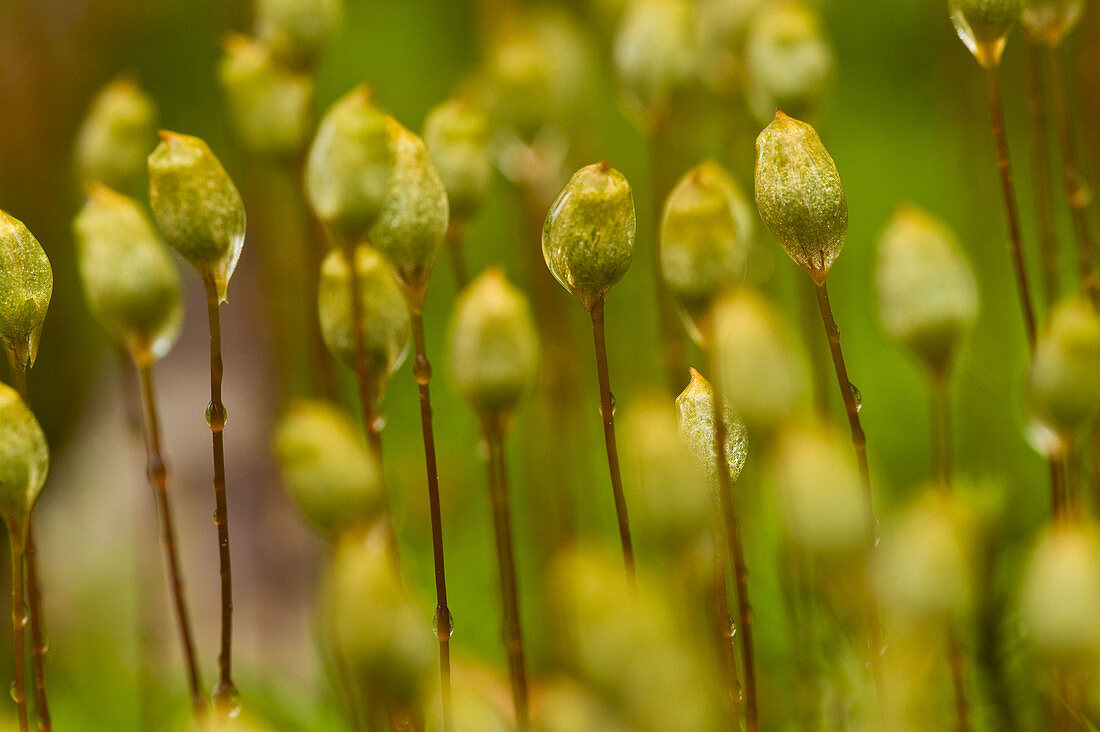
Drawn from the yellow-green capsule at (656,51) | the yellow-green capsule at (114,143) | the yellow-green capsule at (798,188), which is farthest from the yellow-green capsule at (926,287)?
the yellow-green capsule at (114,143)

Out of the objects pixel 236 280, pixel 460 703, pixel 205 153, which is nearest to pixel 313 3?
pixel 205 153

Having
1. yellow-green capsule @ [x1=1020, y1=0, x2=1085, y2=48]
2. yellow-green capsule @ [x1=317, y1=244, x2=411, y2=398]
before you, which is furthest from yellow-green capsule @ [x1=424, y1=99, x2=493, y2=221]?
yellow-green capsule @ [x1=1020, y1=0, x2=1085, y2=48]

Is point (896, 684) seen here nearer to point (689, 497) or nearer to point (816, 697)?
point (689, 497)

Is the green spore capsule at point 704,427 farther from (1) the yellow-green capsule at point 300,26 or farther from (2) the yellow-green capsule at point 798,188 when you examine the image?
(1) the yellow-green capsule at point 300,26

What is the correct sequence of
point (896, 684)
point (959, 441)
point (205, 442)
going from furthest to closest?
point (205, 442) < point (959, 441) < point (896, 684)

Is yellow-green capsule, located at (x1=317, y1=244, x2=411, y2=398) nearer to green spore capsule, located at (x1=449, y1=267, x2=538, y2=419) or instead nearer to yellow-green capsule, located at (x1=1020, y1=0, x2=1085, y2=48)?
green spore capsule, located at (x1=449, y1=267, x2=538, y2=419)

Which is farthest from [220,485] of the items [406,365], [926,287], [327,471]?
[406,365]

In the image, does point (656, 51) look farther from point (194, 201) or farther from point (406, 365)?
point (406, 365)
